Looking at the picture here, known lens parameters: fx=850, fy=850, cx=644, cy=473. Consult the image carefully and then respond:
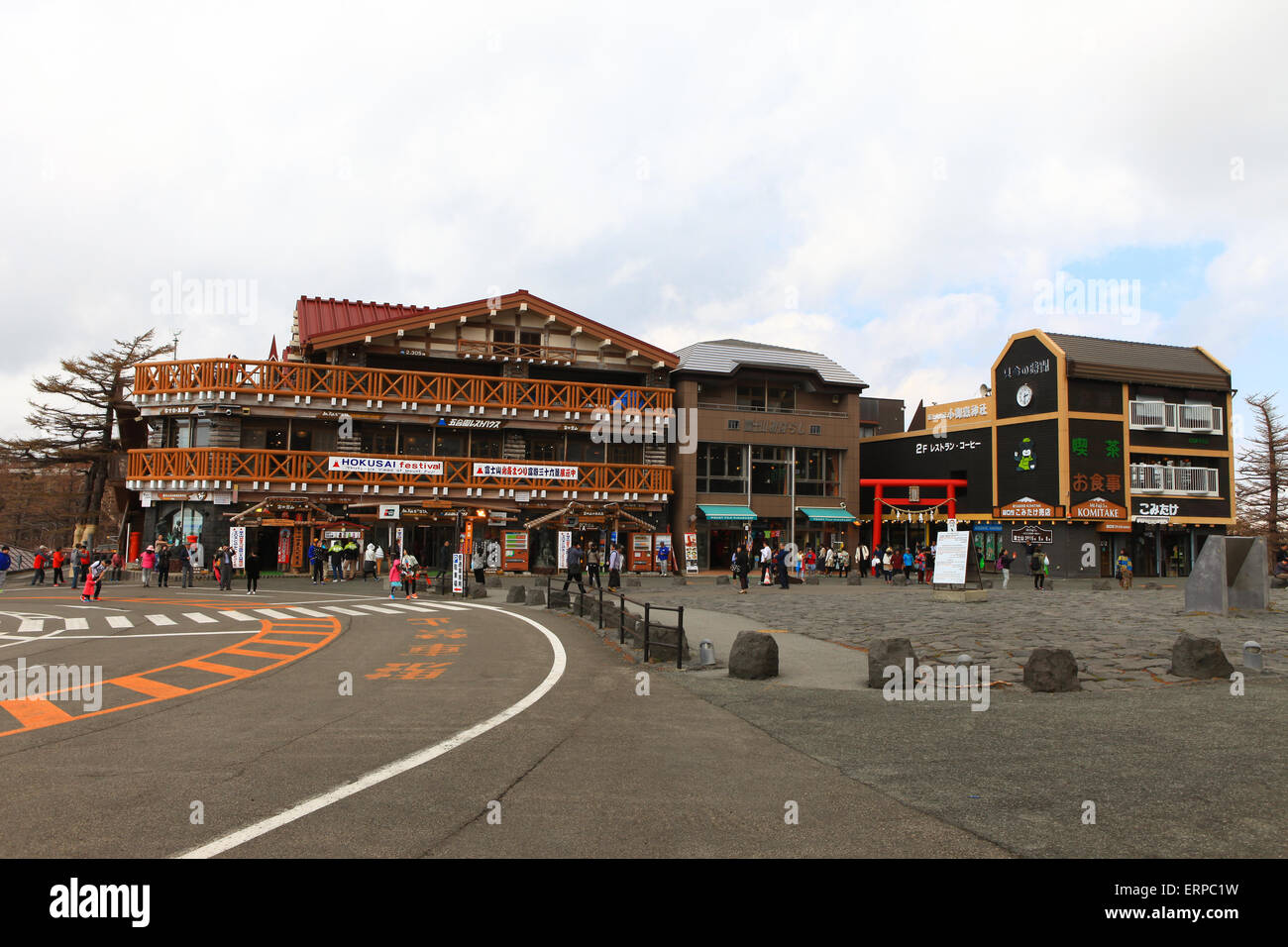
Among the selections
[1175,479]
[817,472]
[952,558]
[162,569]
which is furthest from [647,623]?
[1175,479]

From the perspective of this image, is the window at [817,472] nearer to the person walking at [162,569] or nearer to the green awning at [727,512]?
the green awning at [727,512]

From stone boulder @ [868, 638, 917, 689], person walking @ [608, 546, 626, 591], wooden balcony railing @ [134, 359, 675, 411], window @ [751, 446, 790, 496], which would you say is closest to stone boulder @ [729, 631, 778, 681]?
stone boulder @ [868, 638, 917, 689]

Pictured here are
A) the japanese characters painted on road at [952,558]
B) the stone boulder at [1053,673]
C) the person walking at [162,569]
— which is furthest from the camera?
the person walking at [162,569]

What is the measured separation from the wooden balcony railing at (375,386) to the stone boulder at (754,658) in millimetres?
29690

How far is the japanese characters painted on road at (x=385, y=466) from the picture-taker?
3722 centimetres

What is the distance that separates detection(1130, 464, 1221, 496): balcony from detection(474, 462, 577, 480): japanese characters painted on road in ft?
96.1

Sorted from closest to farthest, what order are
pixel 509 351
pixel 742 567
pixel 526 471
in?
pixel 742 567, pixel 526 471, pixel 509 351

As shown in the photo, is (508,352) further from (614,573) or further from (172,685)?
(172,685)

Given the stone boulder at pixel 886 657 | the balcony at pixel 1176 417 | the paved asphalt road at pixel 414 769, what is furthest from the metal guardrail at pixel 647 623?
the balcony at pixel 1176 417

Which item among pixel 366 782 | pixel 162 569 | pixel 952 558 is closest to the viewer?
pixel 366 782

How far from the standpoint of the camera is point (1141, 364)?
45531 millimetres

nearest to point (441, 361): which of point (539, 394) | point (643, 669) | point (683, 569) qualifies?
point (539, 394)

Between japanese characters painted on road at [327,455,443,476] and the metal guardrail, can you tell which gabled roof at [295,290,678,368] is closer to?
japanese characters painted on road at [327,455,443,476]

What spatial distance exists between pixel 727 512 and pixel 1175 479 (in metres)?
24.1
